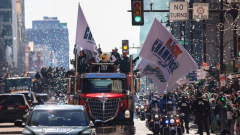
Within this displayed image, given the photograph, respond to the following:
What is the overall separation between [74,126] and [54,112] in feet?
2.32

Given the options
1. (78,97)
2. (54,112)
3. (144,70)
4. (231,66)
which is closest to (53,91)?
(144,70)

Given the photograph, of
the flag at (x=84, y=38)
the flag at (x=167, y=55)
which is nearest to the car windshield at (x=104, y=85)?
the flag at (x=84, y=38)

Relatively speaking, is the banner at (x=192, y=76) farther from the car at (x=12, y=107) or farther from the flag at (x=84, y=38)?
the flag at (x=84, y=38)

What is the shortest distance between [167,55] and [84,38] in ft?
13.7

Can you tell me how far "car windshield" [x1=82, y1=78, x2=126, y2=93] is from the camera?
19109 mm

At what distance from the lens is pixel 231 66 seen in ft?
81.1

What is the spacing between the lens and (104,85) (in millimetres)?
19203

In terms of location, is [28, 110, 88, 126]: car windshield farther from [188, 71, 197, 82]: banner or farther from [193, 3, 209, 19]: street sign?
[188, 71, 197, 82]: banner

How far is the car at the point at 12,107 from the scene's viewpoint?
27.4 meters

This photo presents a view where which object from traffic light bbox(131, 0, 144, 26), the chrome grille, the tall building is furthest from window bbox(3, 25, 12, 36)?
the chrome grille

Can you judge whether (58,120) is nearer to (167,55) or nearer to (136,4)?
(136,4)

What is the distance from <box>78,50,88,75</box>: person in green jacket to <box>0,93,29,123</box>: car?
309 inches

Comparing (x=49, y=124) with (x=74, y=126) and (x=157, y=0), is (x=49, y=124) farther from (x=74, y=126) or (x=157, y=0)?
(x=157, y=0)

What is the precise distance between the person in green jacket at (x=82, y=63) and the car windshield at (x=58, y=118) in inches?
303
